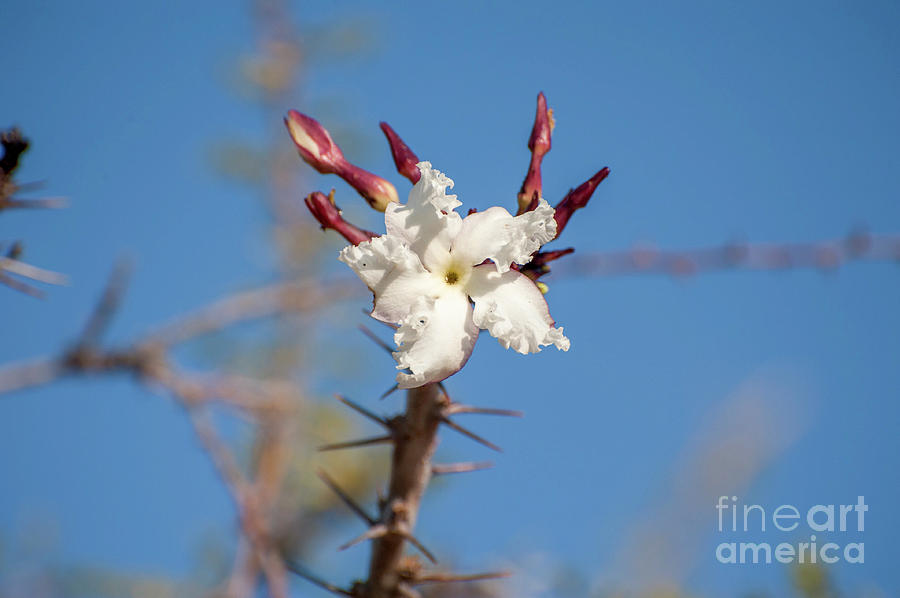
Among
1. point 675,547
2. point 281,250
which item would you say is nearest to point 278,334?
point 281,250

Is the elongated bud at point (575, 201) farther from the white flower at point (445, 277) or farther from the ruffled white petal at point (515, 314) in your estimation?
the ruffled white petal at point (515, 314)

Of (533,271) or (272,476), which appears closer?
(533,271)

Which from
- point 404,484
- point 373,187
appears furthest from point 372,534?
point 373,187

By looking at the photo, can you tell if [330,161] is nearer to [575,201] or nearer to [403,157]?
[403,157]

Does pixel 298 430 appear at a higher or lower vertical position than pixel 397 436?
higher

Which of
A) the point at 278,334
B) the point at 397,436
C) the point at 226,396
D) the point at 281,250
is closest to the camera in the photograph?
the point at 397,436

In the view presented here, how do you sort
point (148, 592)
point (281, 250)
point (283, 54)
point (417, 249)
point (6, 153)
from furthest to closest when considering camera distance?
point (283, 54)
point (281, 250)
point (148, 592)
point (417, 249)
point (6, 153)

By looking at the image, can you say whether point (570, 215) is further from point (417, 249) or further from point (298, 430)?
point (298, 430)
